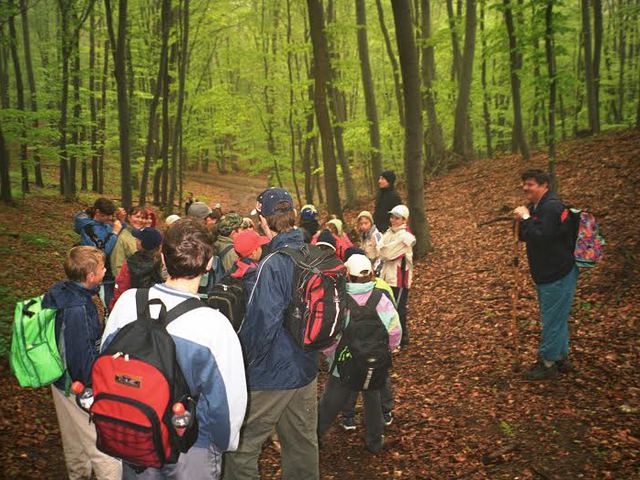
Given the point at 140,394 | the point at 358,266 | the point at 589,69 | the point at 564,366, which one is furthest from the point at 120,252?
the point at 589,69

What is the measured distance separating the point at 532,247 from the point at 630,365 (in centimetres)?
197

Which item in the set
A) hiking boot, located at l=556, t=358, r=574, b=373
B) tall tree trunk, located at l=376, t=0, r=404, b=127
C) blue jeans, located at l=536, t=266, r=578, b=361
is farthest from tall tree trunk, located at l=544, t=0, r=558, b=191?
tall tree trunk, located at l=376, t=0, r=404, b=127

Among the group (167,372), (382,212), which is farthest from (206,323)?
(382,212)

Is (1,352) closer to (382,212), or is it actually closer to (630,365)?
(382,212)

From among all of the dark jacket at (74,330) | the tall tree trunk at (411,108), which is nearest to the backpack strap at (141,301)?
the dark jacket at (74,330)

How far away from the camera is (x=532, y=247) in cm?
551

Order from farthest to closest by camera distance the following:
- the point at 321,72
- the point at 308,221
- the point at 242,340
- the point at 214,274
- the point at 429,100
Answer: the point at 429,100 < the point at 321,72 < the point at 308,221 < the point at 214,274 < the point at 242,340

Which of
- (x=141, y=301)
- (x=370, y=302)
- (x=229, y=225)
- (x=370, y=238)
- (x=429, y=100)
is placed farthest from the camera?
(x=429, y=100)

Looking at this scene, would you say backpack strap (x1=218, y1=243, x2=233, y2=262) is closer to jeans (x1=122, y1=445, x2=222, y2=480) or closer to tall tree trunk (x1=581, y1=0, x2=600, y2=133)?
jeans (x1=122, y1=445, x2=222, y2=480)

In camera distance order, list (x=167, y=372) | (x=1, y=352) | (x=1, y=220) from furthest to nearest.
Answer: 1. (x=1, y=220)
2. (x=1, y=352)
3. (x=167, y=372)

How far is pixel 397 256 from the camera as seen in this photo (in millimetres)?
7066

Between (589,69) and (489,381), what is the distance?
48.5 feet

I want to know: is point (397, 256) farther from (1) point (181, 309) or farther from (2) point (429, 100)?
(2) point (429, 100)

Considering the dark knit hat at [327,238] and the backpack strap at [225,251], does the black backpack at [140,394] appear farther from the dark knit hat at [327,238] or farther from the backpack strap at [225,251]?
the dark knit hat at [327,238]
